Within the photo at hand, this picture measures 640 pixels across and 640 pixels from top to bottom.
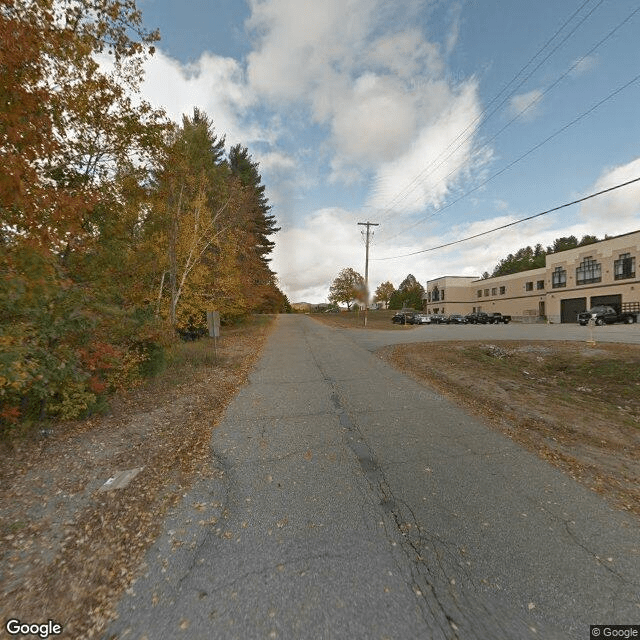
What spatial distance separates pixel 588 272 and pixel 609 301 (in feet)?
13.4

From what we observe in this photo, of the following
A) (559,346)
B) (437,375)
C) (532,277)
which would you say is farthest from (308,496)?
(532,277)

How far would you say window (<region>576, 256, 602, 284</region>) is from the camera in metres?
33.4

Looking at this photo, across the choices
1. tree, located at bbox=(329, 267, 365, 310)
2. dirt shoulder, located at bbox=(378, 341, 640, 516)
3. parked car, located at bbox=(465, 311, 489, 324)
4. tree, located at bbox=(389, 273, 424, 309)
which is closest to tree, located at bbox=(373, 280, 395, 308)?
tree, located at bbox=(389, 273, 424, 309)

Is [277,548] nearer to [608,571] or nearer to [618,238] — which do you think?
[608,571]

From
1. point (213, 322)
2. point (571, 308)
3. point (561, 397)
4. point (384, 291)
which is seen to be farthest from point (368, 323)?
point (384, 291)

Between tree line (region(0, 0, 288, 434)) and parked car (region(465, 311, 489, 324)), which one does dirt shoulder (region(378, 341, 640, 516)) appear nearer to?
tree line (region(0, 0, 288, 434))

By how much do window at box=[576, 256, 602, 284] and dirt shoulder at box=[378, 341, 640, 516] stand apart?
91.3 feet

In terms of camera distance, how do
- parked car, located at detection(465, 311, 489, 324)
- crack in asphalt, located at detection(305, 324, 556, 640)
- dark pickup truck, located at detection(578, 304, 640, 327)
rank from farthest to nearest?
parked car, located at detection(465, 311, 489, 324), dark pickup truck, located at detection(578, 304, 640, 327), crack in asphalt, located at detection(305, 324, 556, 640)

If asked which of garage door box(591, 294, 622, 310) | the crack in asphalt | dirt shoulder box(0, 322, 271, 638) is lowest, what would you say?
the crack in asphalt

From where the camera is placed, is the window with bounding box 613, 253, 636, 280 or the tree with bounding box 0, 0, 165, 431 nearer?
the tree with bounding box 0, 0, 165, 431

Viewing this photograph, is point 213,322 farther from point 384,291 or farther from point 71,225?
point 384,291

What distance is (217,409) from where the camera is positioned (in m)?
6.23

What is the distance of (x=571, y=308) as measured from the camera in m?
36.5

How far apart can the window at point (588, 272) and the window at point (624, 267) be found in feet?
5.25
